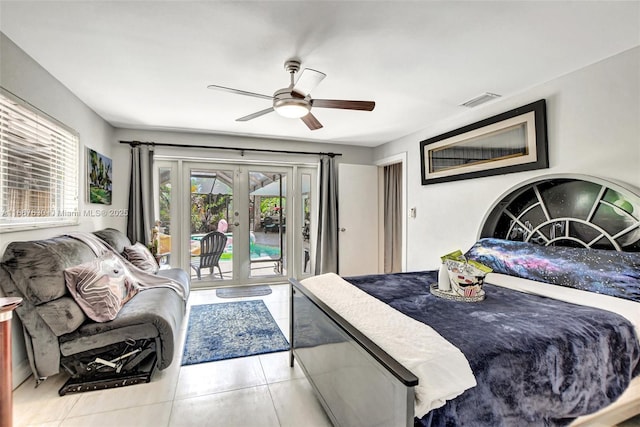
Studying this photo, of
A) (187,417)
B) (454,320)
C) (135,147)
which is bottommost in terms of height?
(187,417)

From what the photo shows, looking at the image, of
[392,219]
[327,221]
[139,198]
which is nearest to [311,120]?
[327,221]

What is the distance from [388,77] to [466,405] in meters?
2.33

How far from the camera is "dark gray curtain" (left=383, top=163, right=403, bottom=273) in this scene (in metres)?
5.29

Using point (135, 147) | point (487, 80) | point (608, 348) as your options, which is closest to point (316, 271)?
point (135, 147)

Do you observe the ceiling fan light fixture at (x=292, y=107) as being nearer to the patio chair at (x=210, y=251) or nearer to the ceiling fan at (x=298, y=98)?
the ceiling fan at (x=298, y=98)

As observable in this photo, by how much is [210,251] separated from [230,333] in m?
1.99

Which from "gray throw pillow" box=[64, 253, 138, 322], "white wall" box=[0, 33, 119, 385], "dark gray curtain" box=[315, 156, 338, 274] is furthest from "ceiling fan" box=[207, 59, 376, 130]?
"dark gray curtain" box=[315, 156, 338, 274]

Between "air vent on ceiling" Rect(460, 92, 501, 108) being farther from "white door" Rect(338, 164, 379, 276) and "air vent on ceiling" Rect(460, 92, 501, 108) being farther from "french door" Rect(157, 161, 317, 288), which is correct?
"french door" Rect(157, 161, 317, 288)

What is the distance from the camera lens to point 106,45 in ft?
6.82

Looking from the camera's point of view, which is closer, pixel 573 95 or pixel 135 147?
pixel 573 95

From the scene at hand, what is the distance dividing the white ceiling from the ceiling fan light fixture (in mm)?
309

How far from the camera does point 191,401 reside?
2.00 meters

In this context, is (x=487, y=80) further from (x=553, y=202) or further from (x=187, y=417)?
(x=187, y=417)

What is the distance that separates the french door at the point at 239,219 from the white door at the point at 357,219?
0.53 m
